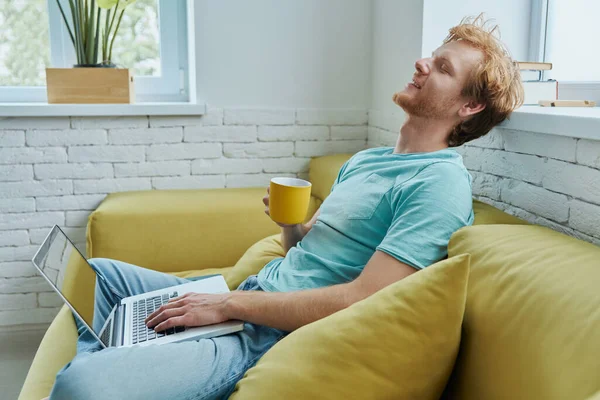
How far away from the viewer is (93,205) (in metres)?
2.43

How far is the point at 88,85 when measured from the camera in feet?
7.73

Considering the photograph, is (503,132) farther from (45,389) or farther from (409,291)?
(45,389)

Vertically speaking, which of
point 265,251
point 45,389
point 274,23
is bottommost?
point 45,389

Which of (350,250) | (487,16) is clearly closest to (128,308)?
(350,250)

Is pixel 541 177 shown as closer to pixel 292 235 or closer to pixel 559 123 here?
pixel 559 123

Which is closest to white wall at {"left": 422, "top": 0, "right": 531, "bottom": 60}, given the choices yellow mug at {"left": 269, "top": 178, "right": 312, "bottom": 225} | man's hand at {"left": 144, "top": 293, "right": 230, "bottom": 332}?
yellow mug at {"left": 269, "top": 178, "right": 312, "bottom": 225}

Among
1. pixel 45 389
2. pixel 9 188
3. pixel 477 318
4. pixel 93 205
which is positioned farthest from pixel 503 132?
pixel 9 188

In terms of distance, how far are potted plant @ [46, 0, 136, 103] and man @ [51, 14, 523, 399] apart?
1.00 m

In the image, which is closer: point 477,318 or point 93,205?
point 477,318

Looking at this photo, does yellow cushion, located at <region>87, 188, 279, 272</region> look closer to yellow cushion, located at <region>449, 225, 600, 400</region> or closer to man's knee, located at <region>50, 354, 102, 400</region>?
man's knee, located at <region>50, 354, 102, 400</region>

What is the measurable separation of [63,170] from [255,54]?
914 mm

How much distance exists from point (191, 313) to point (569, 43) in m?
1.47

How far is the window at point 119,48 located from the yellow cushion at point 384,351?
1912mm

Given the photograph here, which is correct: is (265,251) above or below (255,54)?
below
